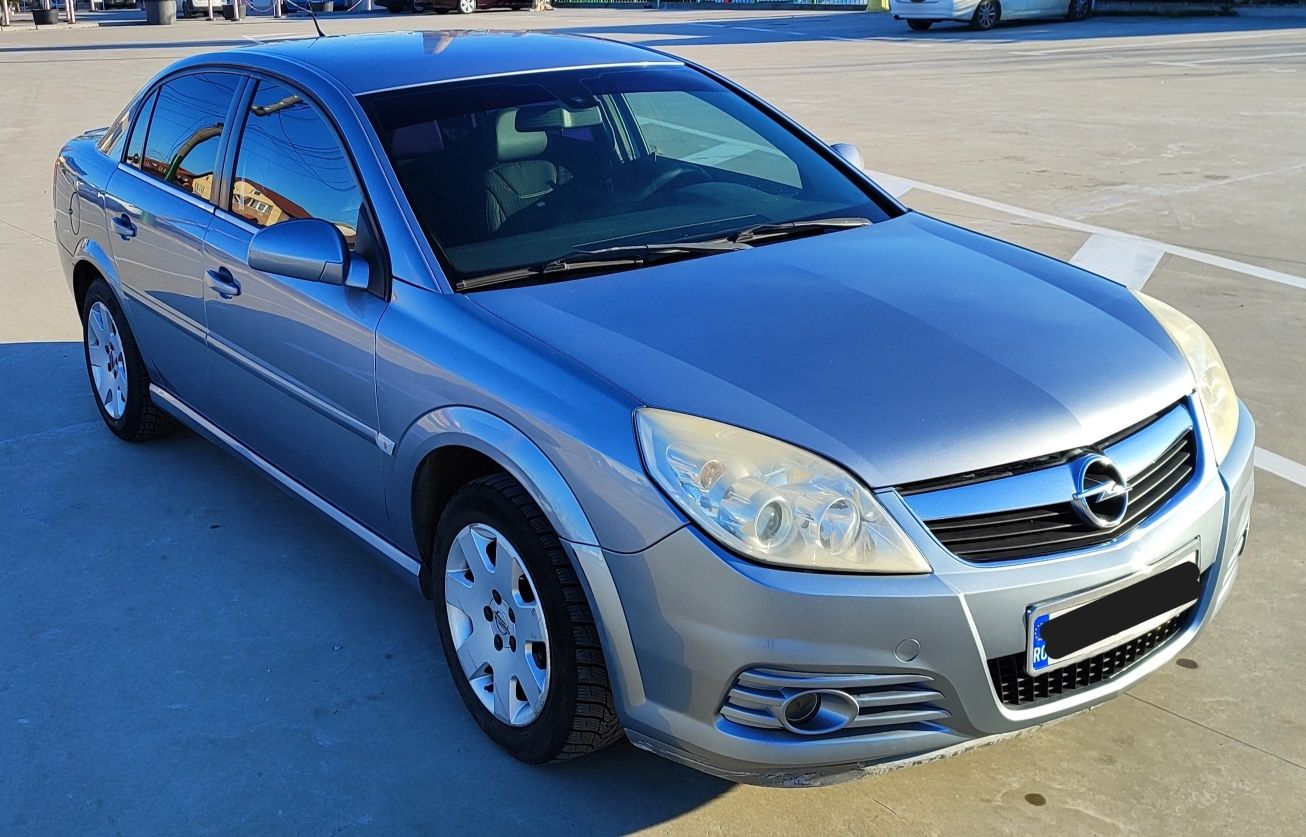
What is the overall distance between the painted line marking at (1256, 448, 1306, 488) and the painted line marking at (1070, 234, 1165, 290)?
2318 millimetres

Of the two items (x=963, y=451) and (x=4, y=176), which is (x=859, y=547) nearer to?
(x=963, y=451)

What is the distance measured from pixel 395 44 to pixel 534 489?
83.3 inches

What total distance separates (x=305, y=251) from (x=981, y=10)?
2445cm

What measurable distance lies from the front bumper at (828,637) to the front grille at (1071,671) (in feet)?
0.07

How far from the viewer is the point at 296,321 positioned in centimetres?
371

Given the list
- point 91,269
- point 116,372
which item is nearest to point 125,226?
point 91,269

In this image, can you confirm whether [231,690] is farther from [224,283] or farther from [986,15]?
[986,15]

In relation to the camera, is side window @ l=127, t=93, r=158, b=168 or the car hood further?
side window @ l=127, t=93, r=158, b=168

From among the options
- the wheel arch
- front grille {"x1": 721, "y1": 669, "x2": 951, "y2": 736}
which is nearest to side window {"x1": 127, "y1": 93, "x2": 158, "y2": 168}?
the wheel arch

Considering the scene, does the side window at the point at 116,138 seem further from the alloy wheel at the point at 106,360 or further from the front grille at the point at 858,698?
the front grille at the point at 858,698

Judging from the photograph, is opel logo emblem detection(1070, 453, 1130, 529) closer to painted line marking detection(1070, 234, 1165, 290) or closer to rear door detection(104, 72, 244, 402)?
rear door detection(104, 72, 244, 402)

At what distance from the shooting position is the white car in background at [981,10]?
81.1ft

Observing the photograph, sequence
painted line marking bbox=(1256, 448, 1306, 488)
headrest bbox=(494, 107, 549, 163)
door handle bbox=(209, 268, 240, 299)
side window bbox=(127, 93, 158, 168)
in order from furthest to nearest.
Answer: side window bbox=(127, 93, 158, 168)
painted line marking bbox=(1256, 448, 1306, 488)
door handle bbox=(209, 268, 240, 299)
headrest bbox=(494, 107, 549, 163)

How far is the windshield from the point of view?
3.53 m
